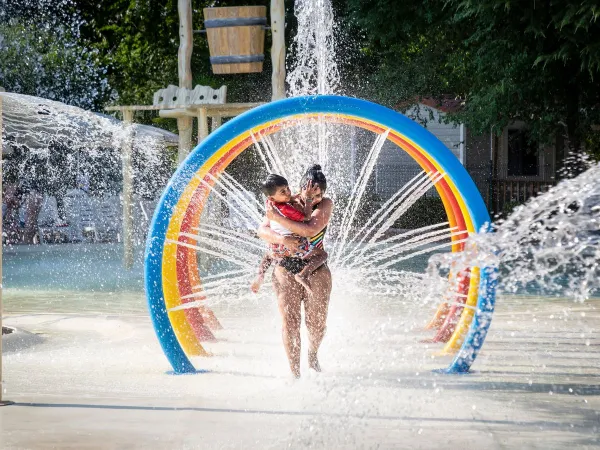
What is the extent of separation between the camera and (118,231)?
942 inches

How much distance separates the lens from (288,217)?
7.11m

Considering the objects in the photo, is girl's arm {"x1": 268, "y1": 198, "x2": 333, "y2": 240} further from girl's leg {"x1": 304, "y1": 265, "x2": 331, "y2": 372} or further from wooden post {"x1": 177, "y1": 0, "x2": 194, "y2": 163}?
wooden post {"x1": 177, "y1": 0, "x2": 194, "y2": 163}

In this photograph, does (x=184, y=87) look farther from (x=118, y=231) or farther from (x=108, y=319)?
(x=118, y=231)

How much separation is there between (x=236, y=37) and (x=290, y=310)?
8.13 metres

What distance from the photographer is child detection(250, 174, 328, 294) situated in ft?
23.2

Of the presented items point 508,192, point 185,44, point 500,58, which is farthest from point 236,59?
point 508,192

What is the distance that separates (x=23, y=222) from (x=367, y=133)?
434 inches

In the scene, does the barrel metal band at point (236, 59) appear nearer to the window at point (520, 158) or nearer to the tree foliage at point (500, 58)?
the tree foliage at point (500, 58)

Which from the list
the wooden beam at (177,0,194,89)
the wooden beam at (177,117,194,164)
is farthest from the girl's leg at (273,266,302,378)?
the wooden beam at (177,0,194,89)

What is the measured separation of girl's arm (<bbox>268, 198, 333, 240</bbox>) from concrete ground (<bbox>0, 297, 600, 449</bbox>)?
103 cm

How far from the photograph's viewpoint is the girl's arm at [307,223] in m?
7.03

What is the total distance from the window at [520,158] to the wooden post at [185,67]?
17276 millimetres

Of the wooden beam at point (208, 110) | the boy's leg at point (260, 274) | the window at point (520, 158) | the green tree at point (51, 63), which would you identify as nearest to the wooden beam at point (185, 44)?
the wooden beam at point (208, 110)

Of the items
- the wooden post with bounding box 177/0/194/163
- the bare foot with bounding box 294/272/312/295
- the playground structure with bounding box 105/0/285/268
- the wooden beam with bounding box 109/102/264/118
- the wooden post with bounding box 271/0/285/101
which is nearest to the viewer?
the bare foot with bounding box 294/272/312/295
